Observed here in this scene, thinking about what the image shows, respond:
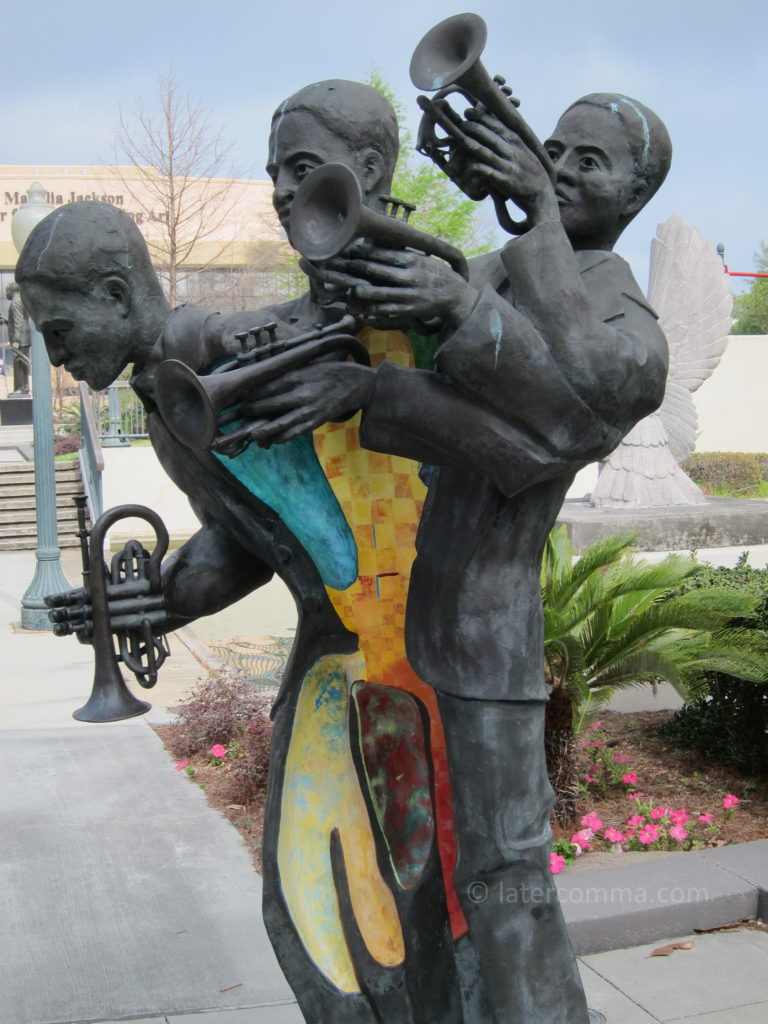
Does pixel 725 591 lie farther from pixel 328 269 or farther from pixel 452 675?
pixel 328 269

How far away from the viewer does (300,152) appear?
196 cm

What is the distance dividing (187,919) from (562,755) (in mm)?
1771

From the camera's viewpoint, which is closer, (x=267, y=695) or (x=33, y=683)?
(x=267, y=695)

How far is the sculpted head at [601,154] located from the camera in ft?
6.50

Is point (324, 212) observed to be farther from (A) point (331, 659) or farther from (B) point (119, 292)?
(A) point (331, 659)

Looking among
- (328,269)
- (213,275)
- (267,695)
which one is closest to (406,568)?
(328,269)

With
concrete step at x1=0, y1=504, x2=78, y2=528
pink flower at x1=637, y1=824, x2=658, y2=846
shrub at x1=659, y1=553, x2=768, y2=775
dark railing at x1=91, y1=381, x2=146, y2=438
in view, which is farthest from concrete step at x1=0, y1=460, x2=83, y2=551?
pink flower at x1=637, y1=824, x2=658, y2=846

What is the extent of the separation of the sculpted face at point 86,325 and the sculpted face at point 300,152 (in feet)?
1.17

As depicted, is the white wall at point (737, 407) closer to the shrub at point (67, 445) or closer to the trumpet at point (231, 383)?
the shrub at point (67, 445)

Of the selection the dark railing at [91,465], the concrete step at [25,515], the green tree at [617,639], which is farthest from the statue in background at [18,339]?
the green tree at [617,639]

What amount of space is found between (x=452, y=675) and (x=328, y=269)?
75 cm

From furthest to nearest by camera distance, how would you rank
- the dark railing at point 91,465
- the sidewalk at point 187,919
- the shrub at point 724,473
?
the shrub at point 724,473 → the dark railing at point 91,465 → the sidewalk at point 187,919

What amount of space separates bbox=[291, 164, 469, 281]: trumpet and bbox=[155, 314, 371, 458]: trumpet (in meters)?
0.16

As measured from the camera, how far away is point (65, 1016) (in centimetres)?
364
